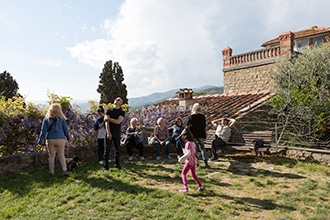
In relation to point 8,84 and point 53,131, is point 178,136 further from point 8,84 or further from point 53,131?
point 8,84

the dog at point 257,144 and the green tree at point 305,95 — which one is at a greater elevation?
the green tree at point 305,95

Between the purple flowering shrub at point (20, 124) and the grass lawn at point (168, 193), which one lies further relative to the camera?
the purple flowering shrub at point (20, 124)

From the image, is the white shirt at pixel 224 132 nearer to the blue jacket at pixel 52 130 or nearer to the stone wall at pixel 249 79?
the blue jacket at pixel 52 130

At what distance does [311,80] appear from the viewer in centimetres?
917

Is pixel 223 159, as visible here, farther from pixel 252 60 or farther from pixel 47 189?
pixel 252 60

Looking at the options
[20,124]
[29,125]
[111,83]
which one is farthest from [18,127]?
[111,83]

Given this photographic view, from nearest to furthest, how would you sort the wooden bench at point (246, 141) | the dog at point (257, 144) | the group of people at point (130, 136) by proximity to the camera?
the group of people at point (130, 136) < the dog at point (257, 144) < the wooden bench at point (246, 141)

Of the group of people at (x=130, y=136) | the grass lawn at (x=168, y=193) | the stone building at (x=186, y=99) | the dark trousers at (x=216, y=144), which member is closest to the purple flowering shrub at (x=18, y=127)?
the group of people at (x=130, y=136)

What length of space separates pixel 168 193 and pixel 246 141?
408 cm

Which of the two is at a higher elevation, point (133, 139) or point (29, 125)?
point (29, 125)

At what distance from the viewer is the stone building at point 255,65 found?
12.2 m

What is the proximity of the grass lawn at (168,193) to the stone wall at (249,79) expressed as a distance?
25.1ft

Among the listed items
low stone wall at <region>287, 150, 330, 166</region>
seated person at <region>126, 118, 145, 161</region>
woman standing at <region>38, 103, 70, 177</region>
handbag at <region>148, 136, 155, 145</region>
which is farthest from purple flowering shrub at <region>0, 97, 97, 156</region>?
low stone wall at <region>287, 150, 330, 166</region>

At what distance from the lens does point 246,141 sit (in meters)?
7.75
